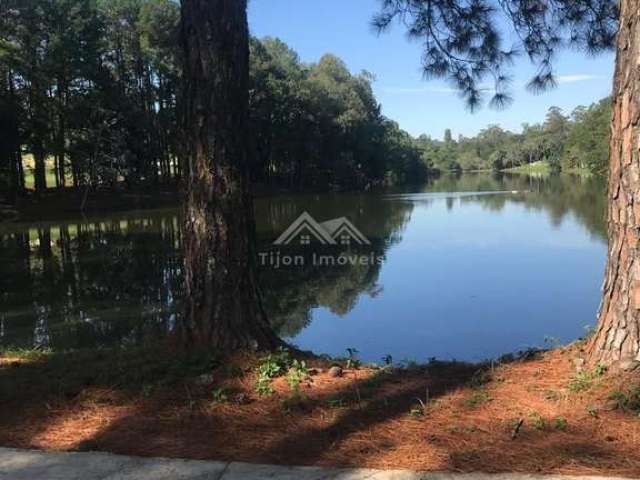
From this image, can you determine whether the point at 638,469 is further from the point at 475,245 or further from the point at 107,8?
the point at 107,8

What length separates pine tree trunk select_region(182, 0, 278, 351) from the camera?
12.0 feet

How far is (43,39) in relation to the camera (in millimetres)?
27844

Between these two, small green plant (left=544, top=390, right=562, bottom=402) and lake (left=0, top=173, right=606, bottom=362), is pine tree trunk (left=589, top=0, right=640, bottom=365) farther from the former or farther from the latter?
lake (left=0, top=173, right=606, bottom=362)

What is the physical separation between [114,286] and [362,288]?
175 inches

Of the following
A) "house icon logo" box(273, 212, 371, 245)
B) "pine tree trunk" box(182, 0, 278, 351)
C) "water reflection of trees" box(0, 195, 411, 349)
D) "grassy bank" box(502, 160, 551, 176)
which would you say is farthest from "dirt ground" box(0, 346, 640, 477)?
"grassy bank" box(502, 160, 551, 176)

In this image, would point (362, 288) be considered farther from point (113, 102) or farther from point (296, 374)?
point (113, 102)

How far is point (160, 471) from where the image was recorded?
2459 millimetres

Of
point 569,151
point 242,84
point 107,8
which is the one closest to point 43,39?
point 107,8

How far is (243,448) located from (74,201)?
29457mm

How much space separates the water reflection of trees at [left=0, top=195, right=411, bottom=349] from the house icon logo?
0.52m

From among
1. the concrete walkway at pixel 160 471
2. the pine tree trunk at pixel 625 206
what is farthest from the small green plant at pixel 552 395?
the concrete walkway at pixel 160 471

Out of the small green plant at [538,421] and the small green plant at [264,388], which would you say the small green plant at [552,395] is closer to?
the small green plant at [538,421]

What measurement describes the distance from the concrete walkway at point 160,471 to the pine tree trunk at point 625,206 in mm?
1007

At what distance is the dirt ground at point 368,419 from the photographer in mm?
2498
